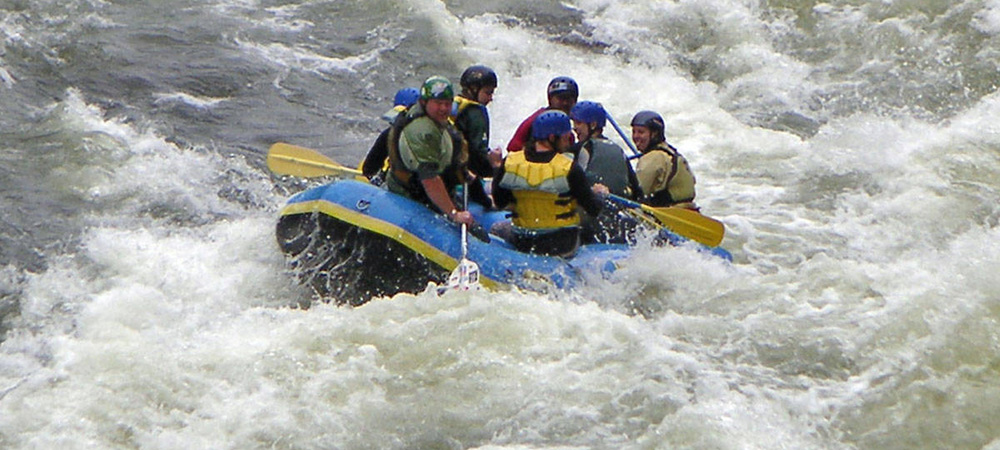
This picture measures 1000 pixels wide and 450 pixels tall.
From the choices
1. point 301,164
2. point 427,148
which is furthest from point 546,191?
point 301,164

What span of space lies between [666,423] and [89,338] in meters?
3.11

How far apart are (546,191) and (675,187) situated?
120 centimetres

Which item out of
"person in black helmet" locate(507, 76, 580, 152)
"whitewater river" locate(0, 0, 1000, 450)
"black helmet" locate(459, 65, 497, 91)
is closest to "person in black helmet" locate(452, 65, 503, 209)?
"black helmet" locate(459, 65, 497, 91)

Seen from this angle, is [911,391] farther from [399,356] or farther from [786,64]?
[786,64]

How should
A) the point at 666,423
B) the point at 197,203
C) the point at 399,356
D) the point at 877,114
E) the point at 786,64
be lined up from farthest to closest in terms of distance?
the point at 786,64 < the point at 877,114 < the point at 197,203 < the point at 399,356 < the point at 666,423

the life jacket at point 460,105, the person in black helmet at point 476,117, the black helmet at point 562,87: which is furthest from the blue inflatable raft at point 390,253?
the black helmet at point 562,87

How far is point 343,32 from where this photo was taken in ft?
44.0

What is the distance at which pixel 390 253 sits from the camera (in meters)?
7.36

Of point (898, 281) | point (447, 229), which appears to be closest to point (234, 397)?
point (447, 229)

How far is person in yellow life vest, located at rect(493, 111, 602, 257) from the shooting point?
7320mm

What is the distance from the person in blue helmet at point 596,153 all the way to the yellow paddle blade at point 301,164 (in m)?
1.42

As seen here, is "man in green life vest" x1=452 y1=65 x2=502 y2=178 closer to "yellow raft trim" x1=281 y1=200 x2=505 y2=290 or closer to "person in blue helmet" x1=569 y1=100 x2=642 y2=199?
"person in blue helmet" x1=569 y1=100 x2=642 y2=199

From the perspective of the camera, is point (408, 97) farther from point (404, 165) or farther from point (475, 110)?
point (404, 165)

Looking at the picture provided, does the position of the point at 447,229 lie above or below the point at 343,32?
above
